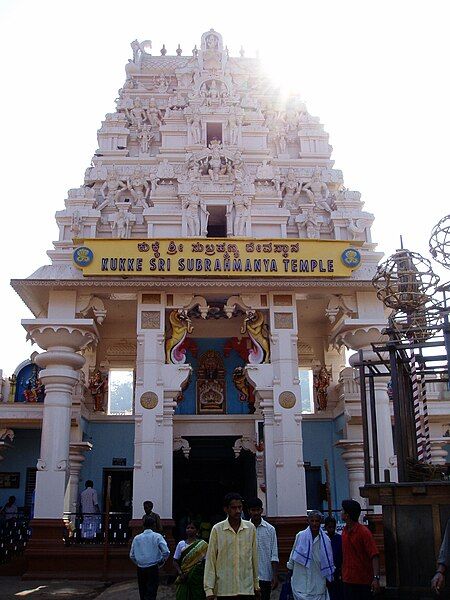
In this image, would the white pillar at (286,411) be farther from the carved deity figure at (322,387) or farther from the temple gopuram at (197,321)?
the carved deity figure at (322,387)

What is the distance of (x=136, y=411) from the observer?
46.6 ft

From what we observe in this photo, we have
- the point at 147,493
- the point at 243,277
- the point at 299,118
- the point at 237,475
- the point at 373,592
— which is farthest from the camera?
the point at 237,475

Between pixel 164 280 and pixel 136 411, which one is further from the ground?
pixel 164 280

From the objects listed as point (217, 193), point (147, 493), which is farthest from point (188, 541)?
point (217, 193)

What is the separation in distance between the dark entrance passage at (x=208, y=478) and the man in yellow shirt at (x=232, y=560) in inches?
469

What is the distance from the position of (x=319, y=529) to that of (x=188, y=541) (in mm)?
1497

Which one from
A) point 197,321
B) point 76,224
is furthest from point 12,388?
point 76,224

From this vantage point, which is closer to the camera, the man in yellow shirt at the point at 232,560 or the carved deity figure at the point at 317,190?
the man in yellow shirt at the point at 232,560

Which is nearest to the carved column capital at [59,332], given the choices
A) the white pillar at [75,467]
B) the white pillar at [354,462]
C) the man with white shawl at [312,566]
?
the white pillar at [75,467]

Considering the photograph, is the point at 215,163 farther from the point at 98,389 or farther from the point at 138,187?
→ the point at 98,389

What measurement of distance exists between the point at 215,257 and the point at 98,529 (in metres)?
6.37

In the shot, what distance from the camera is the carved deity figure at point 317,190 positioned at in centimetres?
1653

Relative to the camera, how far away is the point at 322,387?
1867 centimetres

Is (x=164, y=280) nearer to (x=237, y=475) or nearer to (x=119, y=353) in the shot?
(x=119, y=353)
